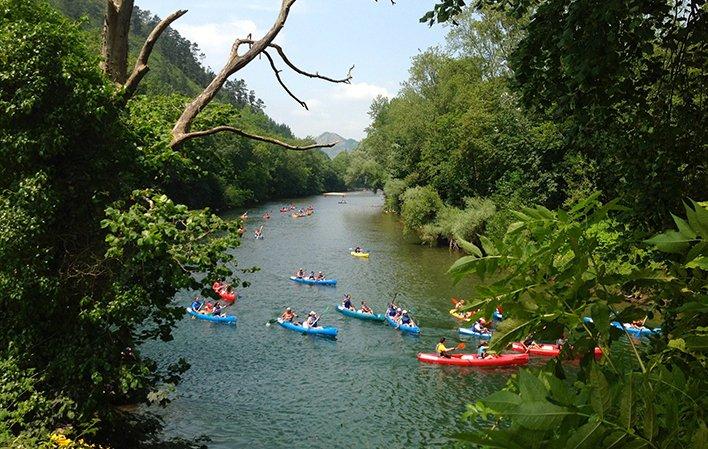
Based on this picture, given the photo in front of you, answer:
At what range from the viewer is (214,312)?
76.3 ft

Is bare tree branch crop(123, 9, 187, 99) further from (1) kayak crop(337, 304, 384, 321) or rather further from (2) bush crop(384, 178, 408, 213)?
(2) bush crop(384, 178, 408, 213)

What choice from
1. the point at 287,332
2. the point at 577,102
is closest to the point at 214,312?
the point at 287,332

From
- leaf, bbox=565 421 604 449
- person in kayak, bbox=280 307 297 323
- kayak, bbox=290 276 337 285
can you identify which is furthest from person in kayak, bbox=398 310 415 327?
leaf, bbox=565 421 604 449

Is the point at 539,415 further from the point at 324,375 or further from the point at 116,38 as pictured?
the point at 324,375

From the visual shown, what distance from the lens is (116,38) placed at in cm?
925

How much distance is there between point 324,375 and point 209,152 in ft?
32.2

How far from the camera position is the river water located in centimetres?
1427

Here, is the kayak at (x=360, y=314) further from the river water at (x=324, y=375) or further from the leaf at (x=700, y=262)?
the leaf at (x=700, y=262)

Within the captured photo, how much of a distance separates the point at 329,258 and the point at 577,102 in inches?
1278

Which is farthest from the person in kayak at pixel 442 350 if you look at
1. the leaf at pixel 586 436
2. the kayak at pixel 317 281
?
the leaf at pixel 586 436

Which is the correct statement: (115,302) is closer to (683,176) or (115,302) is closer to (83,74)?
(83,74)

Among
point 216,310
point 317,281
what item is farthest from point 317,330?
point 317,281

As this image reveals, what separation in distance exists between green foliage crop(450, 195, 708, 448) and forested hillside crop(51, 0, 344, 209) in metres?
8.75

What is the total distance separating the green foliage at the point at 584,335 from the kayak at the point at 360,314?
21.9m
